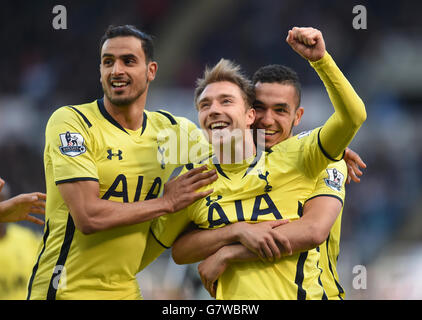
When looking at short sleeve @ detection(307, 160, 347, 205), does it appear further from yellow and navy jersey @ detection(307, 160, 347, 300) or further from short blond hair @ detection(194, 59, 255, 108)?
short blond hair @ detection(194, 59, 255, 108)

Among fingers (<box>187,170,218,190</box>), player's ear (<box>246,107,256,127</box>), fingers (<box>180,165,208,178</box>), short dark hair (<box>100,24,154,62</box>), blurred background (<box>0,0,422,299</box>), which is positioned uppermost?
blurred background (<box>0,0,422,299</box>)

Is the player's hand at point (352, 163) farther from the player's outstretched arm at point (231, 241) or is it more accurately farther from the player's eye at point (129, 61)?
the player's eye at point (129, 61)

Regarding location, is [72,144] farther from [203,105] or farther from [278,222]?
[278,222]

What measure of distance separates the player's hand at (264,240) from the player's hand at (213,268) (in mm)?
164

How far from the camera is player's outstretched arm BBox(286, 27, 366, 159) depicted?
129 inches

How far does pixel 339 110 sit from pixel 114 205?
1.48 meters

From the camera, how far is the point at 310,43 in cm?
328

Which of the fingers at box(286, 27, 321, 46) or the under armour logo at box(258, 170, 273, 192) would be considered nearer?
the fingers at box(286, 27, 321, 46)

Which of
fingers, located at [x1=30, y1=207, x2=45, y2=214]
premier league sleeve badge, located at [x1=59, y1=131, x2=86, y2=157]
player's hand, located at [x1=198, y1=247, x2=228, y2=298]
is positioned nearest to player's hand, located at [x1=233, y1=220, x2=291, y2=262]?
player's hand, located at [x1=198, y1=247, x2=228, y2=298]

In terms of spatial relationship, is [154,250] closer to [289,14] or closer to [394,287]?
[394,287]

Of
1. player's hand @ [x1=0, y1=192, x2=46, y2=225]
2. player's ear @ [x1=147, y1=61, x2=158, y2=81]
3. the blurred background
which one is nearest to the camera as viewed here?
player's ear @ [x1=147, y1=61, x2=158, y2=81]

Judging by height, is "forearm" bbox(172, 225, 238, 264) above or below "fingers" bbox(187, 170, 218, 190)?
below

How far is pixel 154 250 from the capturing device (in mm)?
4102

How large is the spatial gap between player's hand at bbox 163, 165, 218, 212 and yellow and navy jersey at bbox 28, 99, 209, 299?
13.0 inches
